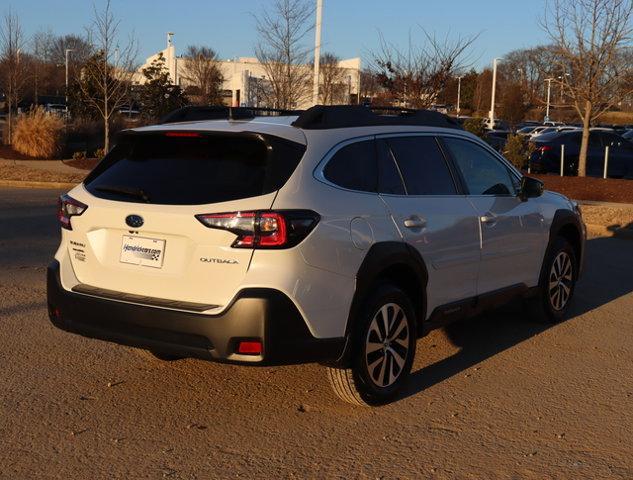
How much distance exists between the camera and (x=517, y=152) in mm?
23547

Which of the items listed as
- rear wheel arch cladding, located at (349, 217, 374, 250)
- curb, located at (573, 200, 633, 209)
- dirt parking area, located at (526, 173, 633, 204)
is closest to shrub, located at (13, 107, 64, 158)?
dirt parking area, located at (526, 173, 633, 204)

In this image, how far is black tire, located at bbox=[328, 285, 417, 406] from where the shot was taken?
15.7ft

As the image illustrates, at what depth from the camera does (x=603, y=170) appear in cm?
2444

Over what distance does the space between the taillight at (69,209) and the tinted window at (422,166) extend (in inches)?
79.3

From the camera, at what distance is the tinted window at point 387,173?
5129 millimetres

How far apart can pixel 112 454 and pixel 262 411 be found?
1011 millimetres

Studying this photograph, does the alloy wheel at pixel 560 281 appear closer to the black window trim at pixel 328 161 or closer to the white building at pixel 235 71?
the black window trim at pixel 328 161

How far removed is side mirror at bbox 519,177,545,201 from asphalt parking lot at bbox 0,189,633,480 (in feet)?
3.90

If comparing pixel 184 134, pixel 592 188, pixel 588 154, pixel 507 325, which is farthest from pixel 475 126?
pixel 184 134

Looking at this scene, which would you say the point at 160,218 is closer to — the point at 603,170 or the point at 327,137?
the point at 327,137

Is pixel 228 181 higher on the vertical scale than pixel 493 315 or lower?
higher

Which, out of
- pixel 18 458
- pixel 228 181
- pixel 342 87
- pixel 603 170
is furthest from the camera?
pixel 342 87

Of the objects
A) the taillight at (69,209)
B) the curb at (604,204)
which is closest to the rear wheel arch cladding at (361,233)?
the taillight at (69,209)

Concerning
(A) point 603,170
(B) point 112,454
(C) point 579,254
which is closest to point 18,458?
(B) point 112,454
